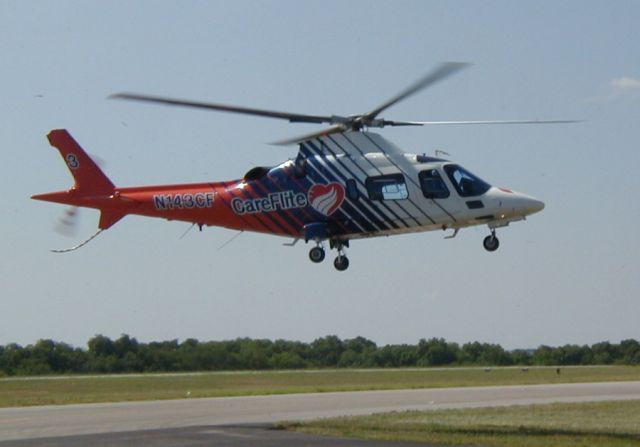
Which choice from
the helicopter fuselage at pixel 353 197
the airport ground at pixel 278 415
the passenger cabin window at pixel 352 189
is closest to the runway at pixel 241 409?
the airport ground at pixel 278 415

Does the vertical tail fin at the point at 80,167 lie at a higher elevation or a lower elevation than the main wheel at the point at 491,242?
higher

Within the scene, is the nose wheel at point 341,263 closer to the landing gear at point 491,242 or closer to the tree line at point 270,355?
the landing gear at point 491,242

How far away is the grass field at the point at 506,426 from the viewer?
88.9 feet

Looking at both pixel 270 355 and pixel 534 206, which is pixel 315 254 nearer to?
pixel 534 206

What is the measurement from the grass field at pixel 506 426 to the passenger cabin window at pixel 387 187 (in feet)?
19.0

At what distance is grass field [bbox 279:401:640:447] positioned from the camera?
1067 inches

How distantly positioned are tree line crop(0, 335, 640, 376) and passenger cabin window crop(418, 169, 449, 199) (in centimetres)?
6637

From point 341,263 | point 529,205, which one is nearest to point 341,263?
point 341,263

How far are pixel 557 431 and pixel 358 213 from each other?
7631mm

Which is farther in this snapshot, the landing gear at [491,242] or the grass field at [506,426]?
the landing gear at [491,242]

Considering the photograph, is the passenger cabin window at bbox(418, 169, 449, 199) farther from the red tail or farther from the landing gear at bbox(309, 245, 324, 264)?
the red tail

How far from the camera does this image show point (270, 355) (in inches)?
4035

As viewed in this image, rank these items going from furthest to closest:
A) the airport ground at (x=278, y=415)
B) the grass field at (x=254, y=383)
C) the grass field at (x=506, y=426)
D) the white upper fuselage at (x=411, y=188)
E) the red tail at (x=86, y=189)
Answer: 1. the grass field at (x=254, y=383)
2. the red tail at (x=86, y=189)
3. the airport ground at (x=278, y=415)
4. the white upper fuselage at (x=411, y=188)
5. the grass field at (x=506, y=426)

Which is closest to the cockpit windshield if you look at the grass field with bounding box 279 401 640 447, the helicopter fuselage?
the helicopter fuselage
